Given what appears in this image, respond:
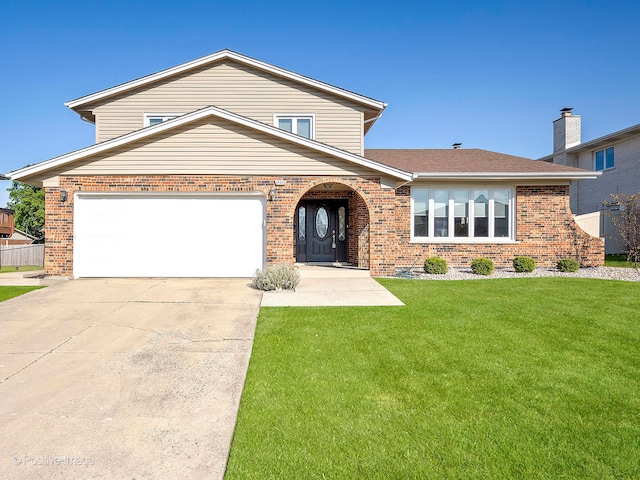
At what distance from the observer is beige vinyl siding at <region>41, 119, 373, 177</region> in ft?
34.1

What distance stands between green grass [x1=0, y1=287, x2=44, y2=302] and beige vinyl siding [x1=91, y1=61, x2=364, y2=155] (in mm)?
6871

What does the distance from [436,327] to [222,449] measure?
397cm

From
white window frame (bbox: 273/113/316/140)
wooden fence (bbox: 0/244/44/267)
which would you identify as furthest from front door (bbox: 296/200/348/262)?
wooden fence (bbox: 0/244/44/267)

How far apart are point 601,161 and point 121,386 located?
25104 mm

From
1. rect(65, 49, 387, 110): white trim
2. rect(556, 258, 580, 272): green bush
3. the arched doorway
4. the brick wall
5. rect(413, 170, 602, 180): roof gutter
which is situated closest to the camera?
the brick wall

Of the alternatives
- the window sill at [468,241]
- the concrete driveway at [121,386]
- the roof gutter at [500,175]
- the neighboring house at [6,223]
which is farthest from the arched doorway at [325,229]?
the neighboring house at [6,223]

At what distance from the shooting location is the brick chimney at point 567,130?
72.6ft

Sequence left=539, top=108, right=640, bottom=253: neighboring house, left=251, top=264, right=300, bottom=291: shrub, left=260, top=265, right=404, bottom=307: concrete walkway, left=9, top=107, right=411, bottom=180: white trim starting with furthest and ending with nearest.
→ left=539, top=108, right=640, bottom=253: neighboring house
left=9, top=107, right=411, bottom=180: white trim
left=251, top=264, right=300, bottom=291: shrub
left=260, top=265, right=404, bottom=307: concrete walkway

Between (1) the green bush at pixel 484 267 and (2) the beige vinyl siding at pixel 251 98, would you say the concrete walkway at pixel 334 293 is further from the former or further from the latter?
(2) the beige vinyl siding at pixel 251 98

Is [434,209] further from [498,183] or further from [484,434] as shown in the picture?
[484,434]

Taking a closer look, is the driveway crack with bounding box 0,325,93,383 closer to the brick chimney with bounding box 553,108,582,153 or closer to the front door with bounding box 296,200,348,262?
the front door with bounding box 296,200,348,262

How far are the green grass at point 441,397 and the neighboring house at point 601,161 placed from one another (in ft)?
48.0

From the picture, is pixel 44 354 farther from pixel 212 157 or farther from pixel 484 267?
pixel 484 267

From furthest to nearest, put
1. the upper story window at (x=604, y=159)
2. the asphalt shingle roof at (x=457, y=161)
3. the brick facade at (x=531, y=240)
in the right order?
the upper story window at (x=604, y=159) < the brick facade at (x=531, y=240) < the asphalt shingle roof at (x=457, y=161)
